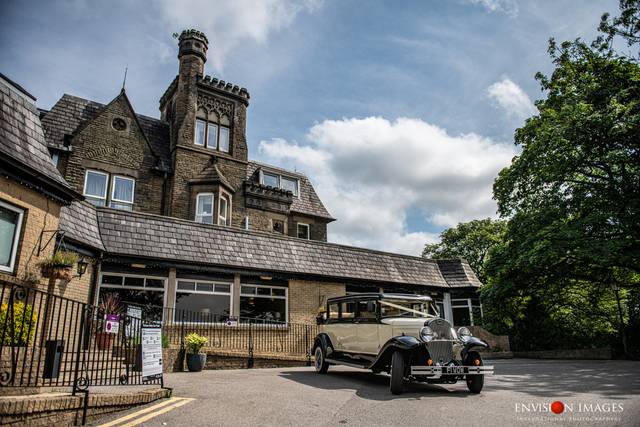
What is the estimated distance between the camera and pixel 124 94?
845 inches

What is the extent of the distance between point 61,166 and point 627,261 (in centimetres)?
2474

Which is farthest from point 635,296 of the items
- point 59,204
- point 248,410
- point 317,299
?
point 59,204

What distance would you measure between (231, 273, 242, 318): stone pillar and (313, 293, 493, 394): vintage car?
5728 mm

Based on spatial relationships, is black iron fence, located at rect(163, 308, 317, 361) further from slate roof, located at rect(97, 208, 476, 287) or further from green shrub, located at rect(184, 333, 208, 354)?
slate roof, located at rect(97, 208, 476, 287)

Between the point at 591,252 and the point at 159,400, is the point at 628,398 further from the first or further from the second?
the point at 591,252

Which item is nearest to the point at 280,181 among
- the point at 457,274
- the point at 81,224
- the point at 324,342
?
the point at 457,274

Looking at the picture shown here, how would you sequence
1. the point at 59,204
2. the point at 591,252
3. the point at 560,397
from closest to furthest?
the point at 560,397 → the point at 59,204 → the point at 591,252

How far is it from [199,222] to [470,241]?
3733cm

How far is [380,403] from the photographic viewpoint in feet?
23.6

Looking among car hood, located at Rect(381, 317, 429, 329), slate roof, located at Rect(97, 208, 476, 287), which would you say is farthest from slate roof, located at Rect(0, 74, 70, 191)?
car hood, located at Rect(381, 317, 429, 329)

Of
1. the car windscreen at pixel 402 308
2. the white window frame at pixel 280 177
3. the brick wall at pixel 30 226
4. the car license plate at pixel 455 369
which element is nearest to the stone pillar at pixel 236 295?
the brick wall at pixel 30 226

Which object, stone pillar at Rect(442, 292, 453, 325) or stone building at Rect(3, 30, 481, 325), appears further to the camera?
stone pillar at Rect(442, 292, 453, 325)

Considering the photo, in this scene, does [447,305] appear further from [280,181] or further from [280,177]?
[280,177]

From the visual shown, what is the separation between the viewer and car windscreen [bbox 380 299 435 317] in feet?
32.1
